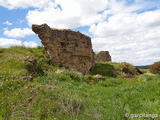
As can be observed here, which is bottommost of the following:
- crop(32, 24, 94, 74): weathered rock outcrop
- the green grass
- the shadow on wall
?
the green grass

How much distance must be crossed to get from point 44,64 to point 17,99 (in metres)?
9.59

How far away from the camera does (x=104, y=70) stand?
21.3 m

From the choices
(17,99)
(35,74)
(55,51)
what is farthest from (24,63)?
(17,99)

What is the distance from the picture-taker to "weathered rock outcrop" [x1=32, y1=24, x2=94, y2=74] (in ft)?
55.5

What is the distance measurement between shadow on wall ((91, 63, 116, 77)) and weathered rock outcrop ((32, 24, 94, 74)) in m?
0.83

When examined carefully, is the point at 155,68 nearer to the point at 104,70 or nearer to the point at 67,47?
the point at 104,70

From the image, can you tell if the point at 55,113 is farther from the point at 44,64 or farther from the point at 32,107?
the point at 44,64

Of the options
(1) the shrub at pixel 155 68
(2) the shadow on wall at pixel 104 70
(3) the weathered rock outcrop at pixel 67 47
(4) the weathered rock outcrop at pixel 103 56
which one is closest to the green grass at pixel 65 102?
(3) the weathered rock outcrop at pixel 67 47

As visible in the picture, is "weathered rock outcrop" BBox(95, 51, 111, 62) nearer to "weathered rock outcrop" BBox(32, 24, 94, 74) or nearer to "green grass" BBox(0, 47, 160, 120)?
"weathered rock outcrop" BBox(32, 24, 94, 74)

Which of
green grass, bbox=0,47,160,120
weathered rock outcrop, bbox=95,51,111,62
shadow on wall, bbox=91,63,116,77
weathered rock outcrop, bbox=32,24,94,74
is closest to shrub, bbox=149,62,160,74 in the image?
shadow on wall, bbox=91,63,116,77

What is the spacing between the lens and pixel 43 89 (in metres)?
7.61

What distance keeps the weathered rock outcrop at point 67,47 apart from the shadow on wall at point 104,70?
83 cm

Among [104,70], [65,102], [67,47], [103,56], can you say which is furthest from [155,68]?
[65,102]

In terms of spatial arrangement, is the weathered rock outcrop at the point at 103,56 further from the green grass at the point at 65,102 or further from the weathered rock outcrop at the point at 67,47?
the green grass at the point at 65,102
